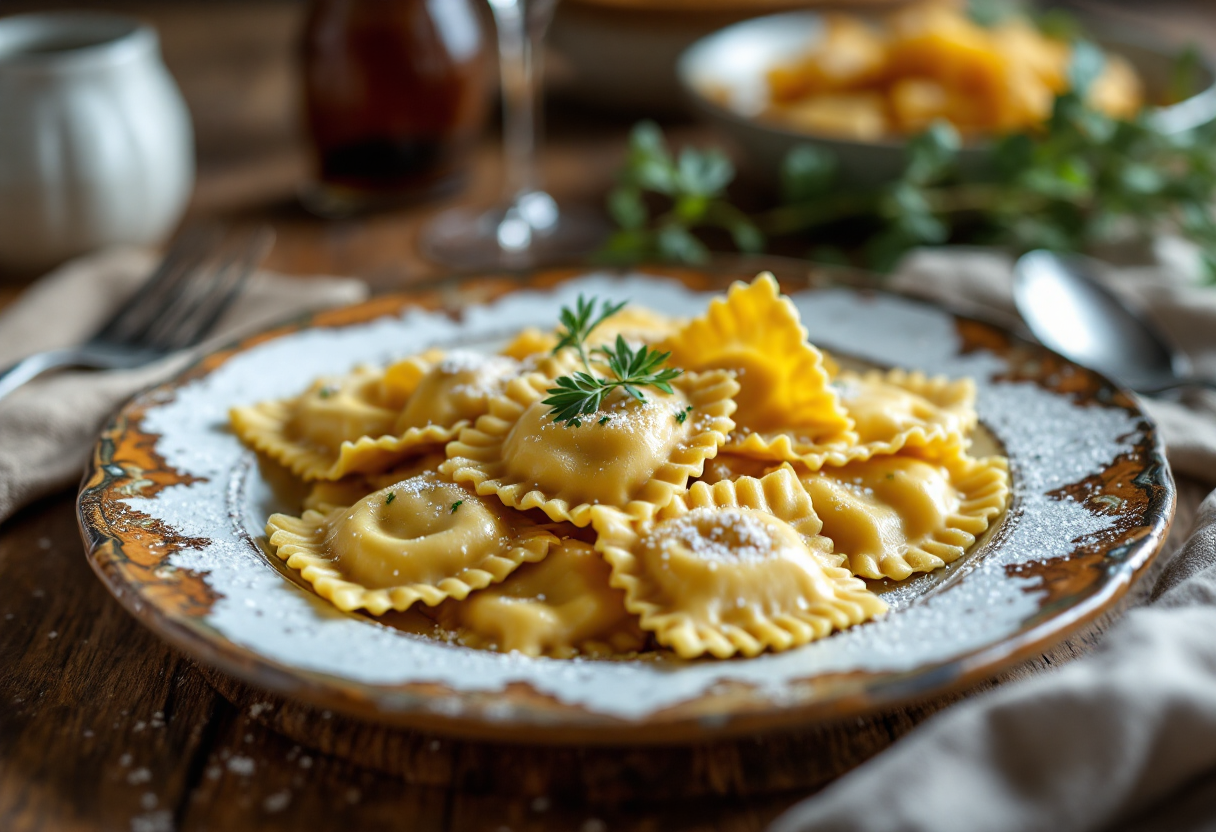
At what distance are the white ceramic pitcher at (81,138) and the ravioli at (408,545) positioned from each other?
7.90ft

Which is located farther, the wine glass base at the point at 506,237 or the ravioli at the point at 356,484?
the wine glass base at the point at 506,237

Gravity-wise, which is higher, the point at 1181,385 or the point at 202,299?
the point at 1181,385

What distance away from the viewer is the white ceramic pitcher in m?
4.11

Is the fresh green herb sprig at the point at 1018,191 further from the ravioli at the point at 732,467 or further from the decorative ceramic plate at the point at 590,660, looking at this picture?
the ravioli at the point at 732,467

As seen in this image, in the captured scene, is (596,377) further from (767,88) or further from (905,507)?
(767,88)

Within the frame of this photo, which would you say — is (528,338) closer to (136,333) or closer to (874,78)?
(136,333)

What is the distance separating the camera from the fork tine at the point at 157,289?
3641 mm

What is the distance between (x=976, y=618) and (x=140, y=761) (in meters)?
1.43

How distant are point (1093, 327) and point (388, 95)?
273 centimetres

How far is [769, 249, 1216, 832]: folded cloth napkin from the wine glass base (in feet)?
9.47

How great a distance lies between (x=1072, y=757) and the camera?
1755 mm

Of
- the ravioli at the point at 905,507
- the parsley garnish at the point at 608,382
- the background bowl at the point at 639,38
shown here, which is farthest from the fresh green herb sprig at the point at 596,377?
the background bowl at the point at 639,38

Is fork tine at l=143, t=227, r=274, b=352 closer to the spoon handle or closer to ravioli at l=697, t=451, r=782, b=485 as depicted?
ravioli at l=697, t=451, r=782, b=485

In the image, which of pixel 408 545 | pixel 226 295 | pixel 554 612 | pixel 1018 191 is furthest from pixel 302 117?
pixel 554 612
